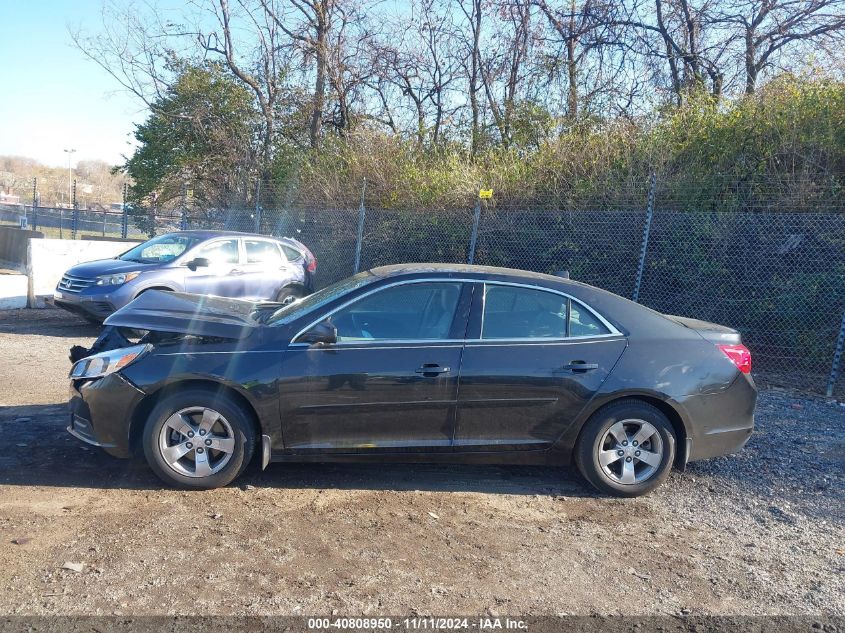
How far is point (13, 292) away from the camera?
1241 cm

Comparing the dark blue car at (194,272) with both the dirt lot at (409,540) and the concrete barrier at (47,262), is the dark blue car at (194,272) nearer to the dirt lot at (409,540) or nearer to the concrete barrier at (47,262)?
the concrete barrier at (47,262)

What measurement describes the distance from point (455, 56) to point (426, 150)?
189 inches

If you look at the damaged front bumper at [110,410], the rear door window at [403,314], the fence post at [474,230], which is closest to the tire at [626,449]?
the rear door window at [403,314]

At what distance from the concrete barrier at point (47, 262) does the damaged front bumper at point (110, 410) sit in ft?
28.1

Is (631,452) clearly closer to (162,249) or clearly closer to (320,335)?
(320,335)

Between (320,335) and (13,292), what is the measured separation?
1044cm

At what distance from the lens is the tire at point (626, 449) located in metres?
4.79

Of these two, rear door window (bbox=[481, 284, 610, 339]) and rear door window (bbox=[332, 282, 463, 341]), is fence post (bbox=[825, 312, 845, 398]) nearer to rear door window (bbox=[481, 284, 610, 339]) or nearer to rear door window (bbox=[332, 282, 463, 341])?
rear door window (bbox=[481, 284, 610, 339])

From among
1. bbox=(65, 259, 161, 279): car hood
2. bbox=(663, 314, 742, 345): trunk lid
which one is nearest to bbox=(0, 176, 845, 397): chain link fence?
bbox=(663, 314, 742, 345): trunk lid

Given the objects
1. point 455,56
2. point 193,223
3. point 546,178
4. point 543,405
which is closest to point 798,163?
point 546,178

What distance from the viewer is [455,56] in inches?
763

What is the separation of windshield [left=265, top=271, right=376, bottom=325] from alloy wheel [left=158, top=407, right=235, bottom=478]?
80cm

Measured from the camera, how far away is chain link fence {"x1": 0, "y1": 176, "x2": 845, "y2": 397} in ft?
29.3

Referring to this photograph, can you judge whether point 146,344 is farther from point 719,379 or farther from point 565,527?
point 719,379
